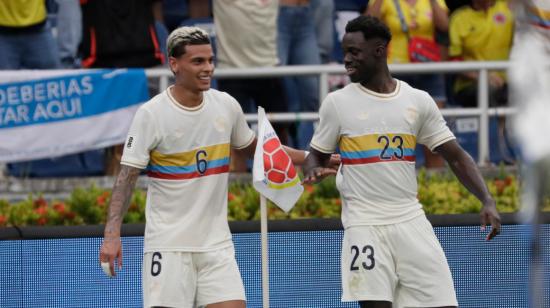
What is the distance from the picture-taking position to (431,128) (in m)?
7.01

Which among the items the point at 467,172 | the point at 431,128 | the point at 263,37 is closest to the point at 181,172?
the point at 431,128

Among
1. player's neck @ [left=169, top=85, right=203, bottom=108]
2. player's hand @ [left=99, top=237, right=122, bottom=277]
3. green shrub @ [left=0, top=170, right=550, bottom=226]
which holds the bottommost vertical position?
green shrub @ [left=0, top=170, right=550, bottom=226]

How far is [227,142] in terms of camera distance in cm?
679

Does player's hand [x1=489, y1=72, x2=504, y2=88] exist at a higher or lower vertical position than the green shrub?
higher

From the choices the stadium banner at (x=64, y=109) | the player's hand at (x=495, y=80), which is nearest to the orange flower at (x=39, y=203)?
the stadium banner at (x=64, y=109)

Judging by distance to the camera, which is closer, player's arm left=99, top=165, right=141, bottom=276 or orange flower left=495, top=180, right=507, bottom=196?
player's arm left=99, top=165, right=141, bottom=276

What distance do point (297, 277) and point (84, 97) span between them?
4.16m

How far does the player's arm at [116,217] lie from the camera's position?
6438 millimetres

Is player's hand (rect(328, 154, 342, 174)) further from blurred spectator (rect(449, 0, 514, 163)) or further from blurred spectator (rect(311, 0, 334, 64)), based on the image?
blurred spectator (rect(449, 0, 514, 163))

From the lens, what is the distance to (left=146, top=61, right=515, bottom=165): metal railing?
11.6 m

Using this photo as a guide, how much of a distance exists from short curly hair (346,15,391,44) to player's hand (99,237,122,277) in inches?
67.0

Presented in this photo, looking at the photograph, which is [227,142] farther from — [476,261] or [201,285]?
[476,261]

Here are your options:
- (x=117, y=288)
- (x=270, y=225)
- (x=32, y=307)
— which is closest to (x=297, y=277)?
(x=270, y=225)

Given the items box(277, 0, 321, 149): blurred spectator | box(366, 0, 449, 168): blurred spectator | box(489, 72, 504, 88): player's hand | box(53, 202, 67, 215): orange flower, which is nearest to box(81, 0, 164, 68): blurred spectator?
box(277, 0, 321, 149): blurred spectator
